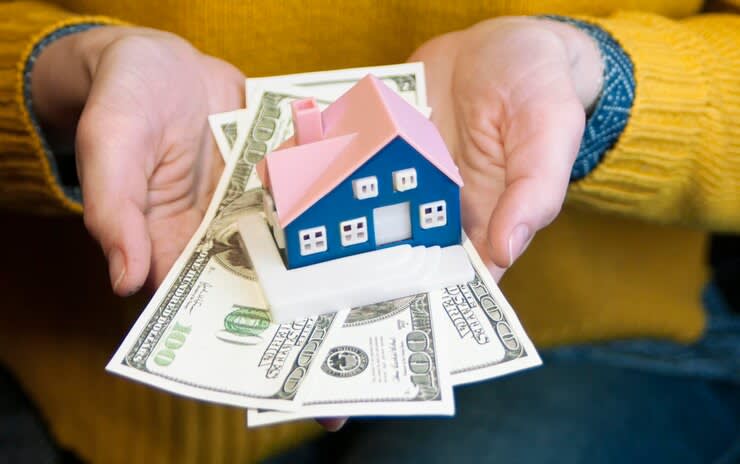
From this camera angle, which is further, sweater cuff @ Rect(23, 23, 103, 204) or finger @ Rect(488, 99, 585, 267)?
sweater cuff @ Rect(23, 23, 103, 204)

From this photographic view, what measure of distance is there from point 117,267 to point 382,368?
0.25 metres

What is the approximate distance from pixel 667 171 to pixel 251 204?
0.48 metres

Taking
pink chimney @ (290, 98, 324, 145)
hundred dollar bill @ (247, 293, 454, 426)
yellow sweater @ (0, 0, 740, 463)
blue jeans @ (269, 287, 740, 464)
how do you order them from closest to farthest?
1. hundred dollar bill @ (247, 293, 454, 426)
2. pink chimney @ (290, 98, 324, 145)
3. yellow sweater @ (0, 0, 740, 463)
4. blue jeans @ (269, 287, 740, 464)

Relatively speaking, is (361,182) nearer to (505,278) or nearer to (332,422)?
(332,422)

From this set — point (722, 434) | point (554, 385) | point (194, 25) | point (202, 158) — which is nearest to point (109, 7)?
point (194, 25)

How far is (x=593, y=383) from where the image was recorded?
1.06 metres

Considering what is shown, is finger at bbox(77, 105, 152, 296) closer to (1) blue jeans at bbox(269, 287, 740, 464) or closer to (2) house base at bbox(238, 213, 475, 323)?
(2) house base at bbox(238, 213, 475, 323)

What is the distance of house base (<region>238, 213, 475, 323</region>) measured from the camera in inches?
28.6

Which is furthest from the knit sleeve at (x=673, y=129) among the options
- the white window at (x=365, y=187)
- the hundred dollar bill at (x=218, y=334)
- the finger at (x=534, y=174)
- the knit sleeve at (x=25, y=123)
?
the knit sleeve at (x=25, y=123)

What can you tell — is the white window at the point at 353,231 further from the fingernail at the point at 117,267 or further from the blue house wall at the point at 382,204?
the fingernail at the point at 117,267

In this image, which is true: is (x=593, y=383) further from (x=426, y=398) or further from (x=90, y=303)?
(x=90, y=303)

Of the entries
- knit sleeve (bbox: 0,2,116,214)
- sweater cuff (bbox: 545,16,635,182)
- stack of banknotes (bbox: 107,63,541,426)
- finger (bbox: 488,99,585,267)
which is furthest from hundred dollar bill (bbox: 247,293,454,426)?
knit sleeve (bbox: 0,2,116,214)

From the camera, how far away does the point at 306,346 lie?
0.71 meters

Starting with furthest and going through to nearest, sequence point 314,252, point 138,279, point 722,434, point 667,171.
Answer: point 722,434 → point 667,171 → point 314,252 → point 138,279
